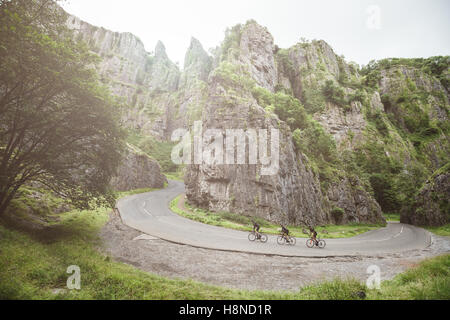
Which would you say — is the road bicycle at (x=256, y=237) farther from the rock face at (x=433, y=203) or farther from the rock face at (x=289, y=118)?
the rock face at (x=433, y=203)

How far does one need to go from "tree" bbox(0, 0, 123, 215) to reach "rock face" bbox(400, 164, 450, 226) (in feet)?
111

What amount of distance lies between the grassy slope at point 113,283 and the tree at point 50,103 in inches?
127

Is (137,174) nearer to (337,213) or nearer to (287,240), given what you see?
(287,240)

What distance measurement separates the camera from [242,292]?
5.29m

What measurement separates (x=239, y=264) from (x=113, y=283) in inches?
203

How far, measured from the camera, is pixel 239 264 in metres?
8.37

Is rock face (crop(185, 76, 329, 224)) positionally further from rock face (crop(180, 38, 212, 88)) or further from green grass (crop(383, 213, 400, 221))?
rock face (crop(180, 38, 212, 88))

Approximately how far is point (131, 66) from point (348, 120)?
95960mm

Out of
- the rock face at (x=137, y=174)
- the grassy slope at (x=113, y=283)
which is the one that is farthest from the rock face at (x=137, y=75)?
the grassy slope at (x=113, y=283)

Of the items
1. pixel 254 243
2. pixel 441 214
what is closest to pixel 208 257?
pixel 254 243

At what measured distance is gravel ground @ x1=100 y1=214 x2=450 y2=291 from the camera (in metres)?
6.76

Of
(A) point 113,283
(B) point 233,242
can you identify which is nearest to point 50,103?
(A) point 113,283

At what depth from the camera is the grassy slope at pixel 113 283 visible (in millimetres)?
4531

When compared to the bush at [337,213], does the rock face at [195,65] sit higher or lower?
higher
